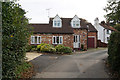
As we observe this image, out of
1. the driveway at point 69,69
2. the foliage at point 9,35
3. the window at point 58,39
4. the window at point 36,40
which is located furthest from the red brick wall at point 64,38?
the foliage at point 9,35

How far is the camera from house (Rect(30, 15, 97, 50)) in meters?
18.9

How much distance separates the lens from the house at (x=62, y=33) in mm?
18891

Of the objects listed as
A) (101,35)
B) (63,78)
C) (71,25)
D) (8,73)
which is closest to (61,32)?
(71,25)

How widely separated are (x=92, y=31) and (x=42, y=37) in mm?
12322

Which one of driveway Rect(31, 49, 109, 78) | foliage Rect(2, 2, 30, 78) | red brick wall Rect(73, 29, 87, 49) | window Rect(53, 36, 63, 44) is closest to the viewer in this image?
foliage Rect(2, 2, 30, 78)

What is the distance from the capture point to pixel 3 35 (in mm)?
3848

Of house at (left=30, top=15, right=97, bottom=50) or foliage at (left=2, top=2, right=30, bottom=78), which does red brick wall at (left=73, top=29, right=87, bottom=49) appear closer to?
house at (left=30, top=15, right=97, bottom=50)

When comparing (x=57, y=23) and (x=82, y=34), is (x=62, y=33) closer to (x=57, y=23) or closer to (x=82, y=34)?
(x=57, y=23)

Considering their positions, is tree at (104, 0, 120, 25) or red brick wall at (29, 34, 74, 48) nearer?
tree at (104, 0, 120, 25)

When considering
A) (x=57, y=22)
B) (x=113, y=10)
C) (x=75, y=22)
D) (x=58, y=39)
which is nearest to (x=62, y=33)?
(x=58, y=39)

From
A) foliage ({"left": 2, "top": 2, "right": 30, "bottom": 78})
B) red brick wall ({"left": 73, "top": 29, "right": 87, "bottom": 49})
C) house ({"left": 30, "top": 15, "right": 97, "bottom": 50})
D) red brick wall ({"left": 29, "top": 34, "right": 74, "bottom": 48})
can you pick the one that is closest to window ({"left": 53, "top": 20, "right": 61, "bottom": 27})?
house ({"left": 30, "top": 15, "right": 97, "bottom": 50})

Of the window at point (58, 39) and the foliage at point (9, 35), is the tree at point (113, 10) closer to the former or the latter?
the foliage at point (9, 35)

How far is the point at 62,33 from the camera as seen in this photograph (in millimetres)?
18875

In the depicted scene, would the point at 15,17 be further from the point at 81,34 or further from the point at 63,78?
the point at 81,34
